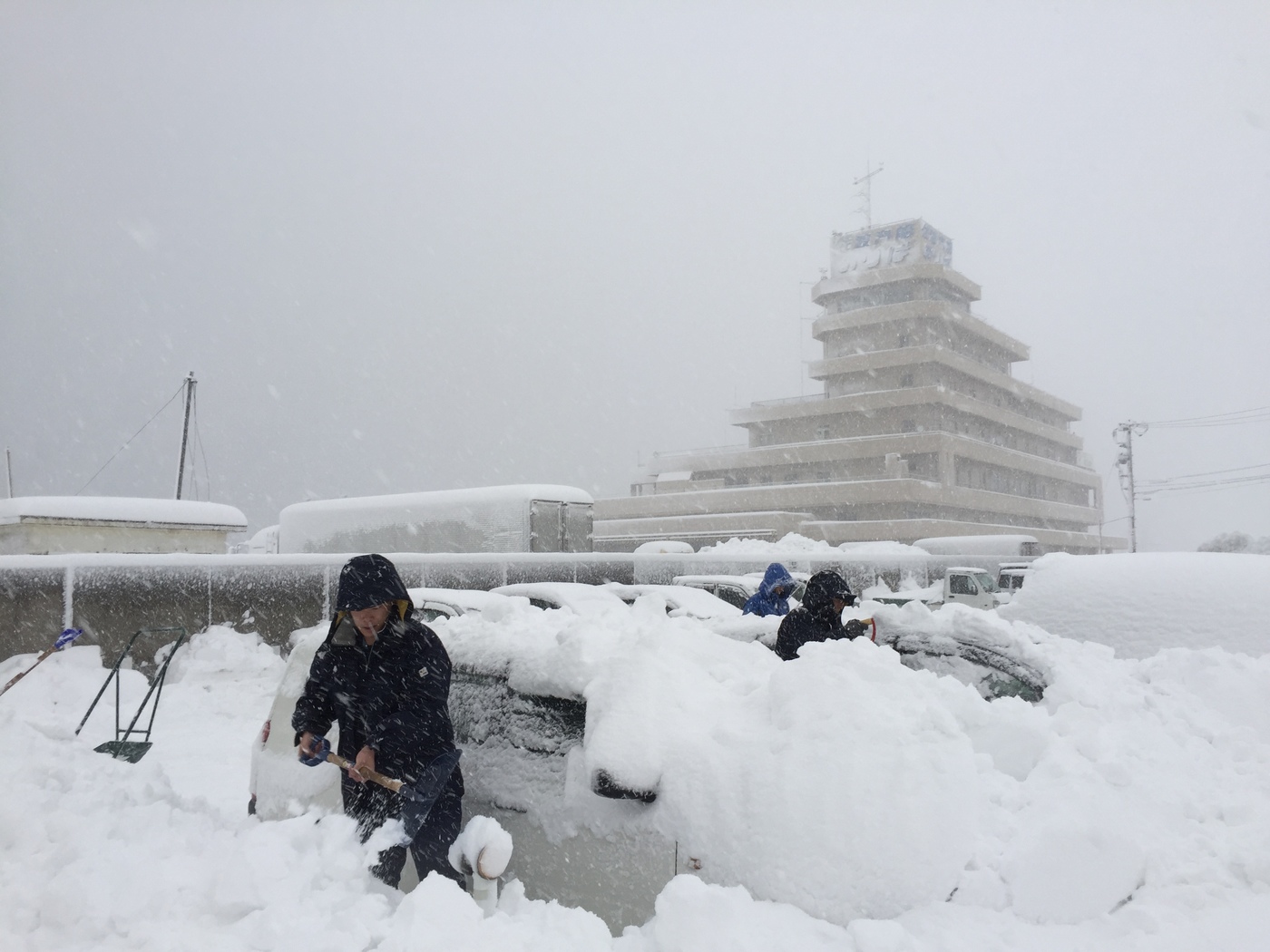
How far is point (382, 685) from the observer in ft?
12.6

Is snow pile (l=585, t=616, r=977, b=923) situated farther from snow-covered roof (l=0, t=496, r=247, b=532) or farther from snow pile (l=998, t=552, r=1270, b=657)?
snow-covered roof (l=0, t=496, r=247, b=532)

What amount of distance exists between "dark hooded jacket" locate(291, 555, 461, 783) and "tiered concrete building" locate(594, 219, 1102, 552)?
179ft

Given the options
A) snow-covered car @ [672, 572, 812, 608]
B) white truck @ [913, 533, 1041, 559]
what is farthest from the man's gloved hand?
white truck @ [913, 533, 1041, 559]

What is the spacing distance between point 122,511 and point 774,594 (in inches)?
603

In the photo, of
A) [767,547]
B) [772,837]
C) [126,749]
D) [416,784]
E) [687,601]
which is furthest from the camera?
[767,547]

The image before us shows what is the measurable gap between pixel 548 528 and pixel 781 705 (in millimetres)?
16396

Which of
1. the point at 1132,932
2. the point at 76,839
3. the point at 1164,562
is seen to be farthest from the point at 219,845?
the point at 1164,562

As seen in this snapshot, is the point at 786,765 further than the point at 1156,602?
No

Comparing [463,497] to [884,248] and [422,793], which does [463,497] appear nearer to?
[422,793]

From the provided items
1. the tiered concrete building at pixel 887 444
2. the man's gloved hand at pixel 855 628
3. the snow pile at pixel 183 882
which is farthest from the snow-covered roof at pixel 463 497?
the tiered concrete building at pixel 887 444

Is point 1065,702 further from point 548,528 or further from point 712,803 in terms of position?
point 548,528

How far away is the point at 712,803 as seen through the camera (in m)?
3.07

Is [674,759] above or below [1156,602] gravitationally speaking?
below

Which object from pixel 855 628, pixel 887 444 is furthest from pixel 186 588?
pixel 887 444
